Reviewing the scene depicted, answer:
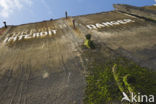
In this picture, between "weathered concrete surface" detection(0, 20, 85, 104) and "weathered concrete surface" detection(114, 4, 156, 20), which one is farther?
"weathered concrete surface" detection(114, 4, 156, 20)

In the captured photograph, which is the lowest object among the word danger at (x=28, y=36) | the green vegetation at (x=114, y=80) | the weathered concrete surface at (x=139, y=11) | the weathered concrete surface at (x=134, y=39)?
the green vegetation at (x=114, y=80)

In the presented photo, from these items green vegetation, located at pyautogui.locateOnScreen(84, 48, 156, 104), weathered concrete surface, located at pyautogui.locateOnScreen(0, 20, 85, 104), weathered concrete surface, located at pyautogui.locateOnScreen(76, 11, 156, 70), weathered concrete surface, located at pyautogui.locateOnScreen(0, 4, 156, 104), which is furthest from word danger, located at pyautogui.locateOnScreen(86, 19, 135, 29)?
green vegetation, located at pyautogui.locateOnScreen(84, 48, 156, 104)

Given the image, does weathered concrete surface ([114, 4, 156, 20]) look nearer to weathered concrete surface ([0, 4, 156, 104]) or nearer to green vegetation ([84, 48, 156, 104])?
weathered concrete surface ([0, 4, 156, 104])

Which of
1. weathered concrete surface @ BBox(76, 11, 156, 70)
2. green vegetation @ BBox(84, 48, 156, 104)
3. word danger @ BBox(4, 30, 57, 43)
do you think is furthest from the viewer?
word danger @ BBox(4, 30, 57, 43)

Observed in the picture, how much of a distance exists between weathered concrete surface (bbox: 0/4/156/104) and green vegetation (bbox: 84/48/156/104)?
21.1 inches

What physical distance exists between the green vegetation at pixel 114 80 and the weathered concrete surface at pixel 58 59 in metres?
0.54

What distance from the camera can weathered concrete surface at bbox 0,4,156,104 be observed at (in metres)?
7.16

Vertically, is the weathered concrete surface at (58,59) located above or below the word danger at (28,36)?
below

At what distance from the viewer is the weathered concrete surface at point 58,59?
7.16 m

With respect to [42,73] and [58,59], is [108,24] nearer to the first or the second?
[58,59]

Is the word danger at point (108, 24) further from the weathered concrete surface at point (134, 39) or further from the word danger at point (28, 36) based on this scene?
the word danger at point (28, 36)

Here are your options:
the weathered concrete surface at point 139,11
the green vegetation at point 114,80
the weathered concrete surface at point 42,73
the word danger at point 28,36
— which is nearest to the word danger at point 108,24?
the weathered concrete surface at point 139,11

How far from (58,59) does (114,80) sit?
14.9ft

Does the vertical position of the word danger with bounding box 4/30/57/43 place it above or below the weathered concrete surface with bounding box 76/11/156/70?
above
